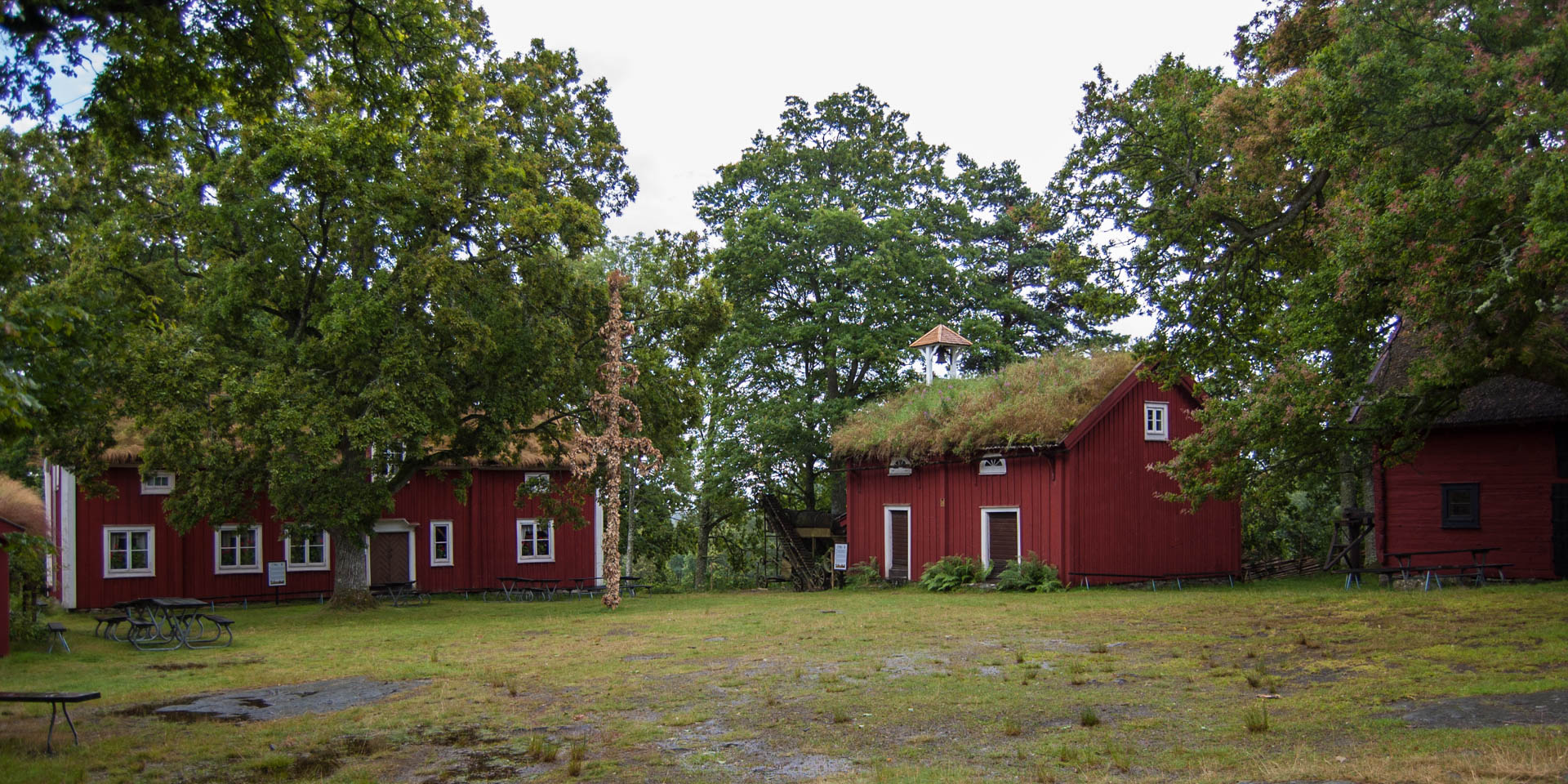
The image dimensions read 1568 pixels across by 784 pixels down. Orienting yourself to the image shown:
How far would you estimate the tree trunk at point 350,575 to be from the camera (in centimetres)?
2464

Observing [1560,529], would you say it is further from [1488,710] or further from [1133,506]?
[1488,710]

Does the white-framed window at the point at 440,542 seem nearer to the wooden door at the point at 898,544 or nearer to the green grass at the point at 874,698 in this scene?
the green grass at the point at 874,698

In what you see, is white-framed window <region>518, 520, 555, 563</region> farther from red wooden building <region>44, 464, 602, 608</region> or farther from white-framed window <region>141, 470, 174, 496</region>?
white-framed window <region>141, 470, 174, 496</region>

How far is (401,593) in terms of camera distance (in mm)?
28031

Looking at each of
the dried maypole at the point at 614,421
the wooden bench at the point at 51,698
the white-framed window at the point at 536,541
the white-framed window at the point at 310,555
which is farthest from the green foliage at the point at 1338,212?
the white-framed window at the point at 310,555

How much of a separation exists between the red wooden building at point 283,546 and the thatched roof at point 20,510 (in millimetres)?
4307

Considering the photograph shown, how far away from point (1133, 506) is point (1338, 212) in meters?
14.1

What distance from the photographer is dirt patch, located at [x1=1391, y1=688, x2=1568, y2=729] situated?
776 cm

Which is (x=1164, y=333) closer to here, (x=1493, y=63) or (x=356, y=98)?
(x=1493, y=63)

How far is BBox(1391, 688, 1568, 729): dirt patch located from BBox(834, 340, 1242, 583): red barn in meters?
16.1

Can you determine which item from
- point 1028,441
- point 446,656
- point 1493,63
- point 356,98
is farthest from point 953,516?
point 356,98

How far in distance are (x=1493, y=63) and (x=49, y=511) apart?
3210 cm

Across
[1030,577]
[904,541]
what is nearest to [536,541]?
[904,541]

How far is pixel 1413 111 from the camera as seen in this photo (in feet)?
41.1
